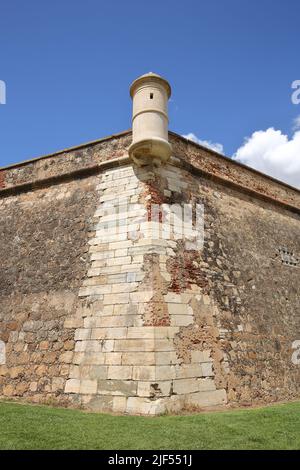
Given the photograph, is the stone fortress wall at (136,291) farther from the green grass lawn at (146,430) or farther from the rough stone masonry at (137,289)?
the green grass lawn at (146,430)

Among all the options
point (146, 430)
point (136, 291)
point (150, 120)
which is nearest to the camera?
point (146, 430)

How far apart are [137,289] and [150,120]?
126 inches

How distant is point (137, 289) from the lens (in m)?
6.54

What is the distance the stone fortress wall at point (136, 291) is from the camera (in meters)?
6.20

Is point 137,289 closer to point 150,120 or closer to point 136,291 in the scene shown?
point 136,291

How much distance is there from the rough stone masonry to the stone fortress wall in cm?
2

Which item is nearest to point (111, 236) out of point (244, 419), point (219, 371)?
point (219, 371)

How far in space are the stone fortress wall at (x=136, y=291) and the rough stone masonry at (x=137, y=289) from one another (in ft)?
0.08

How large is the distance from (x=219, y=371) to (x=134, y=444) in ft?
9.16

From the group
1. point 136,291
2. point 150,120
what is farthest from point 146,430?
point 150,120

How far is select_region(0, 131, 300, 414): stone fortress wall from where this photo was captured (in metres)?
6.20

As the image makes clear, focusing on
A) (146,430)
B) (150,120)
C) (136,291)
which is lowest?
(146,430)

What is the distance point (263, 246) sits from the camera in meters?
9.30
